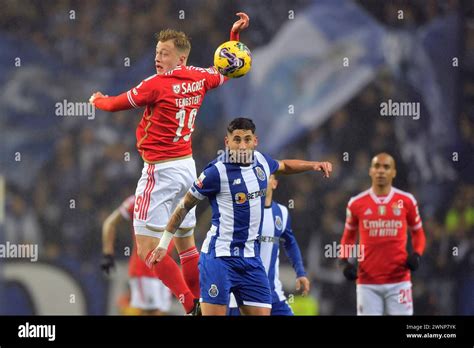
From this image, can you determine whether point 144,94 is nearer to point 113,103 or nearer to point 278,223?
point 113,103

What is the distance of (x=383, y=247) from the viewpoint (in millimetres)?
12750

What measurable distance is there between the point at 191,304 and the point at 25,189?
22.4ft

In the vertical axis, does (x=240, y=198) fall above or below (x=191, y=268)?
above

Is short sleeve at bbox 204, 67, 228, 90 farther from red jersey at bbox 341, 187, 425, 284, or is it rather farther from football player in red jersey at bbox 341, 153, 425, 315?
red jersey at bbox 341, 187, 425, 284

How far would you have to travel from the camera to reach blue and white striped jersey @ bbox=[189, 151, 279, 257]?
1003 cm

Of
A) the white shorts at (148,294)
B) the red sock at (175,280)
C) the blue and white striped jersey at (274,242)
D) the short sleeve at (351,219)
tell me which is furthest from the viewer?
the white shorts at (148,294)

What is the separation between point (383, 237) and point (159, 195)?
10.4 ft

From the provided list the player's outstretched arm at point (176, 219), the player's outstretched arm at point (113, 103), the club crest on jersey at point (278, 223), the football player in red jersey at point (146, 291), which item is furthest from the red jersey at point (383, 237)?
the player's outstretched arm at point (113, 103)

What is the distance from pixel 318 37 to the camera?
17.0 m

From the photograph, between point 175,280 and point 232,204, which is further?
point 175,280

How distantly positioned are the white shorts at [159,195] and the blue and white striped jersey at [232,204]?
0.54 metres

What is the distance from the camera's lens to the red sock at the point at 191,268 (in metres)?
10.6

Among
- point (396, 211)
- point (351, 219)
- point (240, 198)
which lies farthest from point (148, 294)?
point (240, 198)

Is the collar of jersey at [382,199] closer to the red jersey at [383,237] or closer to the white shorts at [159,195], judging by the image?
the red jersey at [383,237]
